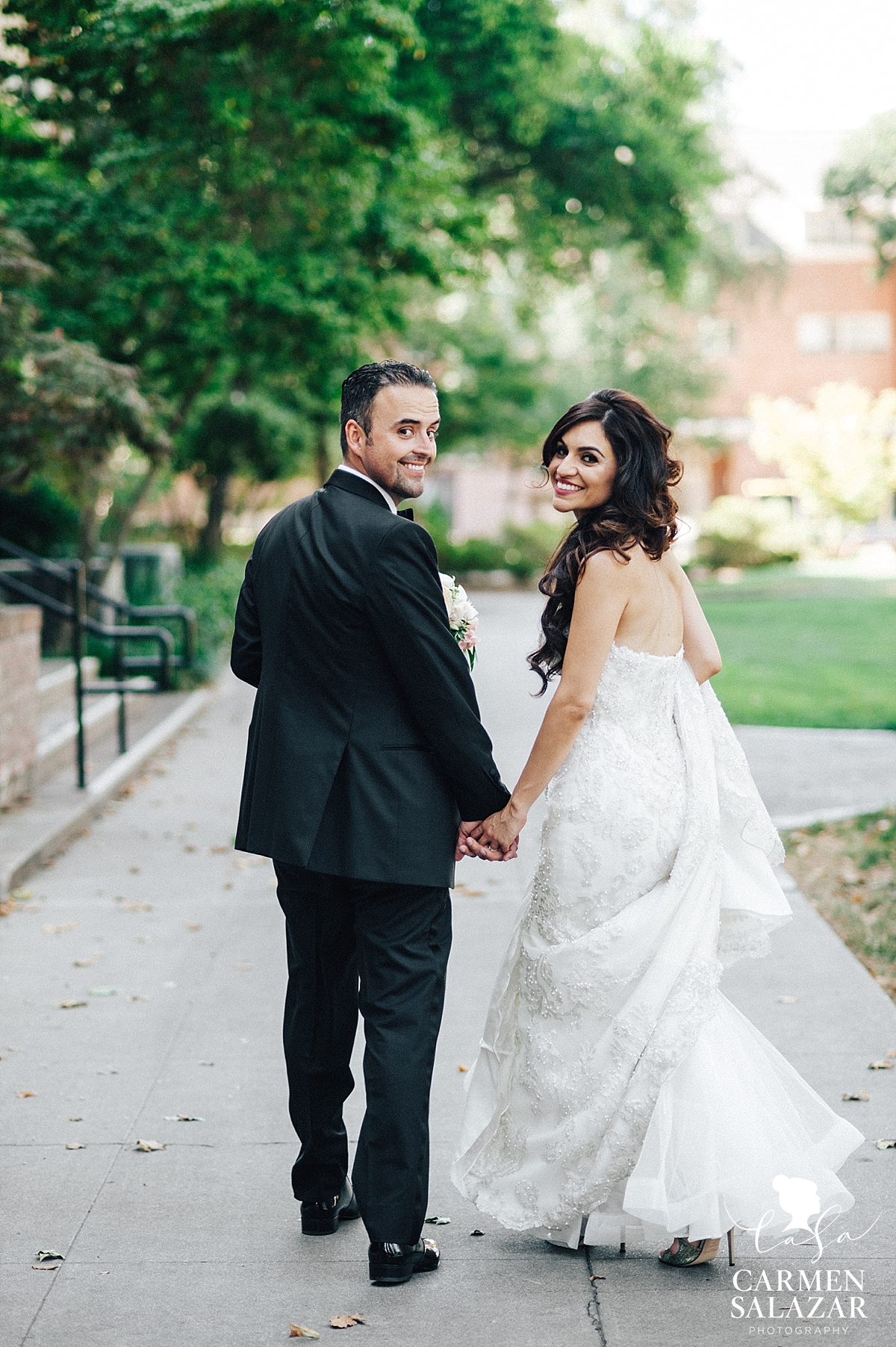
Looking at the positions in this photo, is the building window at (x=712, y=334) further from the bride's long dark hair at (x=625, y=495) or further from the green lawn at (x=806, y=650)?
the bride's long dark hair at (x=625, y=495)

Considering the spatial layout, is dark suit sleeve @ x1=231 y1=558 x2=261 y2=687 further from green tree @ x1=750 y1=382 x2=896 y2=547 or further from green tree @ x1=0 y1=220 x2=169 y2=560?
green tree @ x1=750 y1=382 x2=896 y2=547

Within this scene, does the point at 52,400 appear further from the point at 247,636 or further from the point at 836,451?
the point at 836,451

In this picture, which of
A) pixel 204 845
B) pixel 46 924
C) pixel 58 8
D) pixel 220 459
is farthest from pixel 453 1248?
pixel 220 459

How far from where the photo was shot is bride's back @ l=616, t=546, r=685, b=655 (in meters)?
3.38

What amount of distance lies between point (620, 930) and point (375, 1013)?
2.05 feet

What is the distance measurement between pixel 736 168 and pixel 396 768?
26.1m

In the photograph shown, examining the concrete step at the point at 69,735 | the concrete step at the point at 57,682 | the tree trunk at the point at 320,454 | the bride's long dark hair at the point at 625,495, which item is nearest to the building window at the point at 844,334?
the tree trunk at the point at 320,454

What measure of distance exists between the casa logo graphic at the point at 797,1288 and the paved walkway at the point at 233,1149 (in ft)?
0.06

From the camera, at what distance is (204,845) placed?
322 inches

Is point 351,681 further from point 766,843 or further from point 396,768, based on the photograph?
point 766,843

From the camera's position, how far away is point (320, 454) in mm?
24891

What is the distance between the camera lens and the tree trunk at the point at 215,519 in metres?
21.8

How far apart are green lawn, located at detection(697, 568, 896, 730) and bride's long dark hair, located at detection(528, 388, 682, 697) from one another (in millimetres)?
9536

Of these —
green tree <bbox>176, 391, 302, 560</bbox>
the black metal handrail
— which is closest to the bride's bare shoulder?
the black metal handrail
